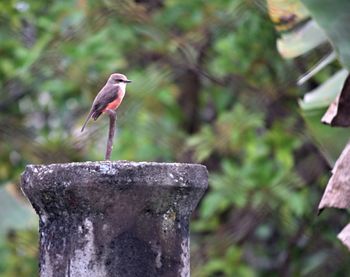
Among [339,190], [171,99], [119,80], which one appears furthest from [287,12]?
[171,99]

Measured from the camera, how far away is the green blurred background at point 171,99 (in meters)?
5.29

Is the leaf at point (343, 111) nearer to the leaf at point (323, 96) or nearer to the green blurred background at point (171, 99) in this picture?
the leaf at point (323, 96)

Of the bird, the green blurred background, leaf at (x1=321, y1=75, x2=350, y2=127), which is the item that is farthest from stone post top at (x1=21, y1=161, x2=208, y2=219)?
the green blurred background

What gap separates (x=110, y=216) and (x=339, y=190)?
3.23 feet

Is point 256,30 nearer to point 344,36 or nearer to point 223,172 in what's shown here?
point 223,172

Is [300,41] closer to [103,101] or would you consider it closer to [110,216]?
[103,101]

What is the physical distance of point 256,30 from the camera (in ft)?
17.8

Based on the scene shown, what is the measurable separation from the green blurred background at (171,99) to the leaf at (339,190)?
8.31ft

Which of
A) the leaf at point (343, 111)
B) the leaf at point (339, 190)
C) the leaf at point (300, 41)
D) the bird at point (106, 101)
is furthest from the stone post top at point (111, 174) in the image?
the leaf at point (300, 41)

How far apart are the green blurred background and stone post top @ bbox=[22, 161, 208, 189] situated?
3185 mm

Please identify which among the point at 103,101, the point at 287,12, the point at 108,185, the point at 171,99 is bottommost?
the point at 171,99

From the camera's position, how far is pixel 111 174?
178cm

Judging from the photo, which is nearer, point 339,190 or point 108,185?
point 108,185

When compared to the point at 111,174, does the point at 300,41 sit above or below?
below
